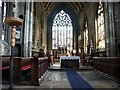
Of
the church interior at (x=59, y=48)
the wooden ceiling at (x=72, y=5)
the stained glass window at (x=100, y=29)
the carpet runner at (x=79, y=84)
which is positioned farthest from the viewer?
the wooden ceiling at (x=72, y=5)

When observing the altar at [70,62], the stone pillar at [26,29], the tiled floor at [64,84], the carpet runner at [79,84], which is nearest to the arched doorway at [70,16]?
Answer: the stone pillar at [26,29]

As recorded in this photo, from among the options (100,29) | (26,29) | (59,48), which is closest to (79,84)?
(26,29)

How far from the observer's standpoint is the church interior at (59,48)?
4911mm

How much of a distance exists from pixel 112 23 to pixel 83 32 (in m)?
11.2

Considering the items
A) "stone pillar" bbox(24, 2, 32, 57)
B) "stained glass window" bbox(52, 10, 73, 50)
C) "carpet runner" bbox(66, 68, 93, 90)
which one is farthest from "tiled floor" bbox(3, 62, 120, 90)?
"stained glass window" bbox(52, 10, 73, 50)

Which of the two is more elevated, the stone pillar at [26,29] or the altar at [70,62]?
the stone pillar at [26,29]

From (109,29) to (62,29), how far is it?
1712 cm

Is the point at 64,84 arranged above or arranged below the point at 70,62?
below

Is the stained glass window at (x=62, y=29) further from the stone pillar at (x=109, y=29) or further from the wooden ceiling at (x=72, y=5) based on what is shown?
the stone pillar at (x=109, y=29)

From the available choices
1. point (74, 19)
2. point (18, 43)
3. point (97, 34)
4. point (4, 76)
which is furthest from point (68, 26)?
point (4, 76)

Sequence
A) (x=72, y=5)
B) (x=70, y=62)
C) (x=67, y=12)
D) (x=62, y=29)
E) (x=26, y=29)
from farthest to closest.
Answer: (x=62, y=29) < (x=67, y=12) < (x=72, y=5) < (x=26, y=29) < (x=70, y=62)

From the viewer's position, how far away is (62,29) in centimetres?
2702

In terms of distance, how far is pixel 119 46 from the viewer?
9578mm

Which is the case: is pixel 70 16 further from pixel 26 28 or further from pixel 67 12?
pixel 26 28
